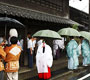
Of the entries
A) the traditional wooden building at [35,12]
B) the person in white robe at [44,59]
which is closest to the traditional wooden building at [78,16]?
the traditional wooden building at [35,12]

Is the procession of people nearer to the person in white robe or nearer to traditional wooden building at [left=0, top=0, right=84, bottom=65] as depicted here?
the person in white robe

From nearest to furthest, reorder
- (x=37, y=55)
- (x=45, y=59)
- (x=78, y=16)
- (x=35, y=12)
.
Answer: (x=45, y=59), (x=37, y=55), (x=35, y=12), (x=78, y=16)

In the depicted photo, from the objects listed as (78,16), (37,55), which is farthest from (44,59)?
(78,16)

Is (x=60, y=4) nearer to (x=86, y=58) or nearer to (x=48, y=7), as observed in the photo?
(x=48, y=7)

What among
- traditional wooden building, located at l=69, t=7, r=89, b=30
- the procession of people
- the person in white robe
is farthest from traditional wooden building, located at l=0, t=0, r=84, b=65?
traditional wooden building, located at l=69, t=7, r=89, b=30

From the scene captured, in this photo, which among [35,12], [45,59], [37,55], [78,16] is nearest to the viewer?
[45,59]

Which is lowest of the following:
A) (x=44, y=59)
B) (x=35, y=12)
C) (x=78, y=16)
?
(x=44, y=59)

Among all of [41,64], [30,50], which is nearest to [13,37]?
[41,64]

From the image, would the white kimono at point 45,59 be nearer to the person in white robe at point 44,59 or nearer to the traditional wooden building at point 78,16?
the person in white robe at point 44,59

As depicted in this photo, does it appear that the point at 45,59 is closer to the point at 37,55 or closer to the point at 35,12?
the point at 37,55

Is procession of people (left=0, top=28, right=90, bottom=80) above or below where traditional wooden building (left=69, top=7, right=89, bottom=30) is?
below

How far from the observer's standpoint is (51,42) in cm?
1266

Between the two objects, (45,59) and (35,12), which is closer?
(45,59)

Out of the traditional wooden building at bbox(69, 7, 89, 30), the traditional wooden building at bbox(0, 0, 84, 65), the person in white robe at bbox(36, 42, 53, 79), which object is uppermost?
the traditional wooden building at bbox(69, 7, 89, 30)
